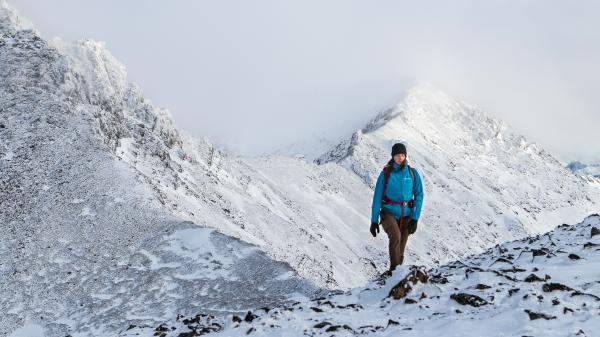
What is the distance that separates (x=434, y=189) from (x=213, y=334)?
624ft

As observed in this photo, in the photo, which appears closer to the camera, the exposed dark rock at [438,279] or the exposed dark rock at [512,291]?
the exposed dark rock at [512,291]

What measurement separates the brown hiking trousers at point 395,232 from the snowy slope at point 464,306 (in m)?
0.69

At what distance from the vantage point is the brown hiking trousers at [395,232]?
49.0 ft

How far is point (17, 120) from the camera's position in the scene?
3769 cm

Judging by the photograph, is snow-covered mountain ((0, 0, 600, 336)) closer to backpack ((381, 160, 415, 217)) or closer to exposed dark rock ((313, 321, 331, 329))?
backpack ((381, 160, 415, 217))

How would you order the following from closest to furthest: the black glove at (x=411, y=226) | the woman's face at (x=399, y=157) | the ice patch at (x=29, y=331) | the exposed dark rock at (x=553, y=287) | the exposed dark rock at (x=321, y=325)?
the exposed dark rock at (x=553, y=287) < the exposed dark rock at (x=321, y=325) < the woman's face at (x=399, y=157) < the black glove at (x=411, y=226) < the ice patch at (x=29, y=331)

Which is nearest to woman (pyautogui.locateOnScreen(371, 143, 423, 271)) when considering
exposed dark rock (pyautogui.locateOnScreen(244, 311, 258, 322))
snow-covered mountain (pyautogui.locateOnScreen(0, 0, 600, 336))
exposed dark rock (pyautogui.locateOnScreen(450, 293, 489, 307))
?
exposed dark rock (pyautogui.locateOnScreen(450, 293, 489, 307))

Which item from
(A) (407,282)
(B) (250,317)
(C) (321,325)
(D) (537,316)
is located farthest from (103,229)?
(D) (537,316)

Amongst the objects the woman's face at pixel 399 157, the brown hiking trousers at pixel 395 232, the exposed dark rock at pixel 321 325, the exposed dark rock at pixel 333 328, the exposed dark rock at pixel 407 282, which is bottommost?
the exposed dark rock at pixel 333 328

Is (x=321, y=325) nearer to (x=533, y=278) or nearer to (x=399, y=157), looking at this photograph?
(x=533, y=278)

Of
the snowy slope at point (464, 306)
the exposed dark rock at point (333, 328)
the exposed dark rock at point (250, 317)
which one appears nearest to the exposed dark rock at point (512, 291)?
the snowy slope at point (464, 306)

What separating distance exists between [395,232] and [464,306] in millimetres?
3680

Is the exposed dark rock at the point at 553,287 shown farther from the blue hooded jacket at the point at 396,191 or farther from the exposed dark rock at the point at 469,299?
the blue hooded jacket at the point at 396,191

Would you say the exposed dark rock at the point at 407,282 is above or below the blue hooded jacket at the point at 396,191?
below
